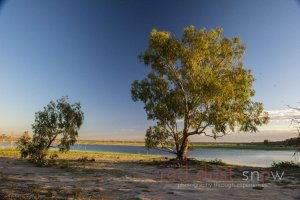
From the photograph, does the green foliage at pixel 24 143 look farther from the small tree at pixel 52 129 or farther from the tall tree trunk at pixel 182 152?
the tall tree trunk at pixel 182 152

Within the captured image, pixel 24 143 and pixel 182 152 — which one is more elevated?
pixel 24 143

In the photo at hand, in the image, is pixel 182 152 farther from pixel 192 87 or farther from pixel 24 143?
pixel 24 143

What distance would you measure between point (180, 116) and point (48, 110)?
16.6m

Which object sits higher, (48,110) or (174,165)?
(48,110)

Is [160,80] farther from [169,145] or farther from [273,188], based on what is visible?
[273,188]

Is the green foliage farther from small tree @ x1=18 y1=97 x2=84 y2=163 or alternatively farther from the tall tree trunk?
the tall tree trunk

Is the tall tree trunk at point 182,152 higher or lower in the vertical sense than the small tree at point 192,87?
lower

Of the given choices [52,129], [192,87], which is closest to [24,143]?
[52,129]

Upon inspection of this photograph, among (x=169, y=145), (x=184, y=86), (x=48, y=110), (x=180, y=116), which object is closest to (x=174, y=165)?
(x=169, y=145)

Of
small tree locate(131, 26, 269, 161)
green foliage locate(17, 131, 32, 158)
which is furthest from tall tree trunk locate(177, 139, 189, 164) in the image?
green foliage locate(17, 131, 32, 158)

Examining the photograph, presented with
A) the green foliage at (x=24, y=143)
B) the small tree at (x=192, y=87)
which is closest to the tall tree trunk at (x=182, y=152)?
the small tree at (x=192, y=87)

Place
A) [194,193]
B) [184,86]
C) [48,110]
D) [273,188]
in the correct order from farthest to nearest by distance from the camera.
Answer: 1. [48,110]
2. [184,86]
3. [273,188]
4. [194,193]

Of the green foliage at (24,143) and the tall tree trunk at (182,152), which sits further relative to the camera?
the tall tree trunk at (182,152)

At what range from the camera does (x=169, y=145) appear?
32406mm
